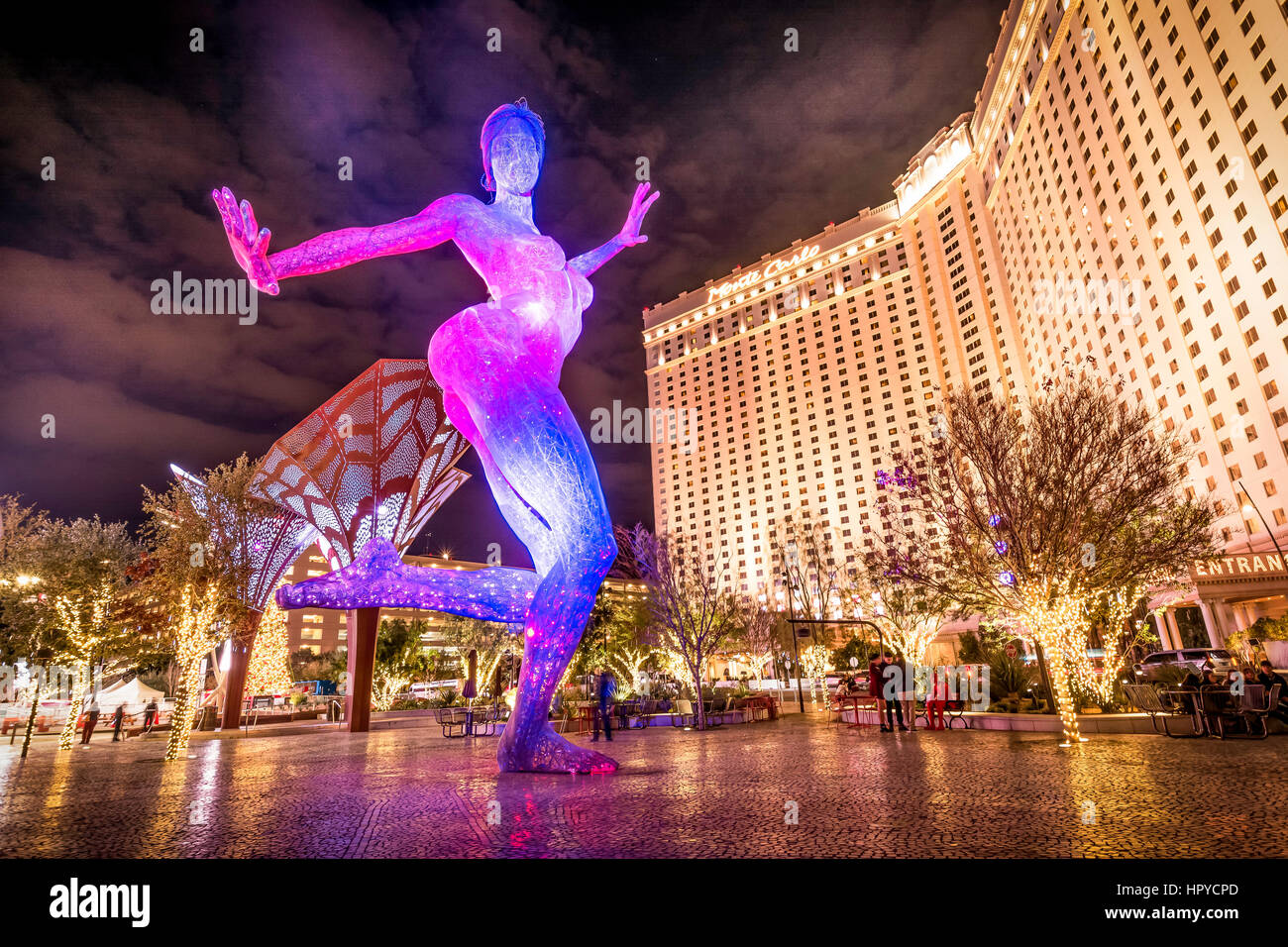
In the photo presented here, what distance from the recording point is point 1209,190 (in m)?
46.8

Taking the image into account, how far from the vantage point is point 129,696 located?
31906 millimetres

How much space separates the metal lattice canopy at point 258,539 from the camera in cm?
1537

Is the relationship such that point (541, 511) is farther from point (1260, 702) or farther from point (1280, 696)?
point (1280, 696)

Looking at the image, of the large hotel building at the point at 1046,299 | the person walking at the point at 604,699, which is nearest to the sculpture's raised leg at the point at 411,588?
the person walking at the point at 604,699

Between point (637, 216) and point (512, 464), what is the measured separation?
4200mm

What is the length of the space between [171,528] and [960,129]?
10445cm

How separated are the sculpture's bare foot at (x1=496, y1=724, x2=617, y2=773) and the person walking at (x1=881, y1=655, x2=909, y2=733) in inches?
375

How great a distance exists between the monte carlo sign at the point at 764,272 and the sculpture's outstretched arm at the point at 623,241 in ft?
363

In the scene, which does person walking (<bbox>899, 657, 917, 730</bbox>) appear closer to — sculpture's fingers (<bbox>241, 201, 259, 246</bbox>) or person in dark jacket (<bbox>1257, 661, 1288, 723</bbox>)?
person in dark jacket (<bbox>1257, 661, 1288, 723</bbox>)

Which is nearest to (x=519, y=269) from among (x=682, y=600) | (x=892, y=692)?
(x=892, y=692)

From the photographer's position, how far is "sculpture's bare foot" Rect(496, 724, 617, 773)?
294 inches

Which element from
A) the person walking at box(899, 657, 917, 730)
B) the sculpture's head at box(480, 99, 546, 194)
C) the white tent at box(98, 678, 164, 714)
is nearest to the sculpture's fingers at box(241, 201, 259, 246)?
the sculpture's head at box(480, 99, 546, 194)
